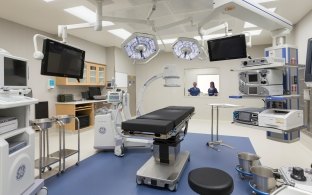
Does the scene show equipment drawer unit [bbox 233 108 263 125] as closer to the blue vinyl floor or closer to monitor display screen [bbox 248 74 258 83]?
monitor display screen [bbox 248 74 258 83]

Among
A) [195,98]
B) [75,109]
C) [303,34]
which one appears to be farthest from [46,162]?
[195,98]

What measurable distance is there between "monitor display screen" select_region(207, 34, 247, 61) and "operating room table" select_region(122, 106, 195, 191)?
3.58 ft

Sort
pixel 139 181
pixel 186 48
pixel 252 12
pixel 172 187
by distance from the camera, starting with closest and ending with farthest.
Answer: pixel 252 12
pixel 172 187
pixel 139 181
pixel 186 48

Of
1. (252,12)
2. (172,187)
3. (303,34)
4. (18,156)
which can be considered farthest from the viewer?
(303,34)

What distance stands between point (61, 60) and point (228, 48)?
2.34m

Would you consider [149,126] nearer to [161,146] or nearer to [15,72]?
[161,146]

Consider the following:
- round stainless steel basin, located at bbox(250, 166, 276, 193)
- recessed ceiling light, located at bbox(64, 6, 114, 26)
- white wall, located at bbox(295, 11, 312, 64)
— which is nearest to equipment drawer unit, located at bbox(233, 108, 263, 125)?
round stainless steel basin, located at bbox(250, 166, 276, 193)

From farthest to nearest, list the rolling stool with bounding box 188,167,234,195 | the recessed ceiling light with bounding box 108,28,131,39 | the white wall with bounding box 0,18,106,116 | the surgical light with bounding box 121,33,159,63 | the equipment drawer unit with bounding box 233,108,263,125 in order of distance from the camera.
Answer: the recessed ceiling light with bounding box 108,28,131,39
the white wall with bounding box 0,18,106,116
the surgical light with bounding box 121,33,159,63
the equipment drawer unit with bounding box 233,108,263,125
the rolling stool with bounding box 188,167,234,195

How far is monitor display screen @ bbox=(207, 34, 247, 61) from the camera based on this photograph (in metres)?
2.59

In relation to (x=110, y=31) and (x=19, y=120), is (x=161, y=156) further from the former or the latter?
(x=110, y=31)

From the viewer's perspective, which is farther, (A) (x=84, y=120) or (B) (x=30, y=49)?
(A) (x=84, y=120)

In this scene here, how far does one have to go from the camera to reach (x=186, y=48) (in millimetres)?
3340

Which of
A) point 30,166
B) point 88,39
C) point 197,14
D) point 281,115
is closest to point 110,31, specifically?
point 88,39

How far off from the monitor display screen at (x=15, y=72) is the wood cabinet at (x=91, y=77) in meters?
3.54
